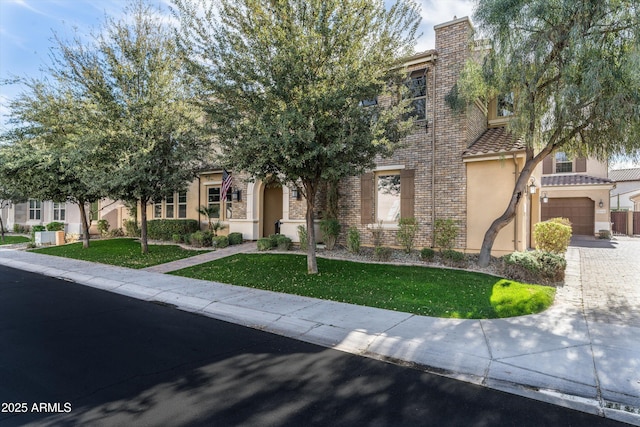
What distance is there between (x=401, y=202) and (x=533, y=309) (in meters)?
6.75

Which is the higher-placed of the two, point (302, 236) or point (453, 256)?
point (302, 236)

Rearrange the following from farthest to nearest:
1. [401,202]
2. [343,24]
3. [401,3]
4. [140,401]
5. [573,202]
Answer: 1. [573,202]
2. [401,202]
3. [401,3]
4. [343,24]
5. [140,401]

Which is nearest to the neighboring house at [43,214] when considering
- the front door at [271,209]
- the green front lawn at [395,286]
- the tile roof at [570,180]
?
the front door at [271,209]

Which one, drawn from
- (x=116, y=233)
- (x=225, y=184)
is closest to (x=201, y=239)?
(x=225, y=184)

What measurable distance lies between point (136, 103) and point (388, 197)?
974 cm

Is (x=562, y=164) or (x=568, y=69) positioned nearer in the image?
(x=568, y=69)

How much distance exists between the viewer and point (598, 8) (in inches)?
299

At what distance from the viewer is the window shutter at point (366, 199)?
13406 mm

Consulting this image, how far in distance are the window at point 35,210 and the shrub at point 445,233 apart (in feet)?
103

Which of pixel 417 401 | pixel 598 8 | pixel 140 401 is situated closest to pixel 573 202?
pixel 598 8

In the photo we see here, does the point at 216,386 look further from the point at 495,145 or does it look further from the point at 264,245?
the point at 495,145

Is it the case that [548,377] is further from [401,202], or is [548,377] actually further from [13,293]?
[13,293]

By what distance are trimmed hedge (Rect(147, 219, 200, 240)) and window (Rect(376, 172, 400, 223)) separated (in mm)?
9993

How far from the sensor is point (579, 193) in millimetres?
21828
